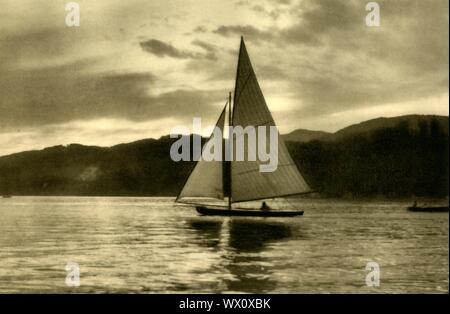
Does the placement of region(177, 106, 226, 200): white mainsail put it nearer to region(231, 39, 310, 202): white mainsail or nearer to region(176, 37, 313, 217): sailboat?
region(176, 37, 313, 217): sailboat

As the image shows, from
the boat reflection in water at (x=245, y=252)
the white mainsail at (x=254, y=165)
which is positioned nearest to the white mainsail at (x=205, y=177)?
the white mainsail at (x=254, y=165)

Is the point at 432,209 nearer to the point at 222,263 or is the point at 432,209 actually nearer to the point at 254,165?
the point at 254,165

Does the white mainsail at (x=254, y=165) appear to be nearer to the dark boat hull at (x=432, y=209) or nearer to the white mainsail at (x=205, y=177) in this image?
the white mainsail at (x=205, y=177)

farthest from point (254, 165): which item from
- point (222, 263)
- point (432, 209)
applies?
point (432, 209)

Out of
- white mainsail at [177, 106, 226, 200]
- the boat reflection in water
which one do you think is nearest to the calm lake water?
the boat reflection in water

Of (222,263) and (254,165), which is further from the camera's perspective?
(254,165)

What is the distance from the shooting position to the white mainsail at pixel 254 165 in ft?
157

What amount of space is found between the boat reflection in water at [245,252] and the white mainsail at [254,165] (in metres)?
3.35

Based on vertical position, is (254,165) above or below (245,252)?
above

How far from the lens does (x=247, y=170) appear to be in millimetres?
49188

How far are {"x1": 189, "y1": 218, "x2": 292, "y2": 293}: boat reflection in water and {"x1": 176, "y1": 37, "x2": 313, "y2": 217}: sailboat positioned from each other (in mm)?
3344

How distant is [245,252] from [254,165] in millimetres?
16787

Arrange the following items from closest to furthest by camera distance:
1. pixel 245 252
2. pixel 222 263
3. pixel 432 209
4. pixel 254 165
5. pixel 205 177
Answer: pixel 222 263 < pixel 245 252 < pixel 254 165 < pixel 205 177 < pixel 432 209
